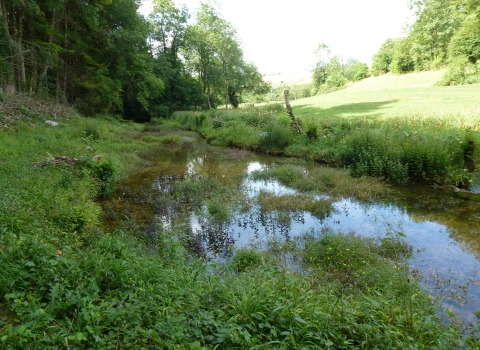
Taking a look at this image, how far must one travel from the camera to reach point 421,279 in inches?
189

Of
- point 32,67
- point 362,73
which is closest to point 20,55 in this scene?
point 32,67

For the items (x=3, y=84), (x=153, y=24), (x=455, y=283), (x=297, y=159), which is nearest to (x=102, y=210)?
(x=455, y=283)

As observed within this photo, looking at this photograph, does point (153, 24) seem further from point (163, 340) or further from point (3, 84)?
point (163, 340)

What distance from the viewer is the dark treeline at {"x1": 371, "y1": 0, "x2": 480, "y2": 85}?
33281 mm

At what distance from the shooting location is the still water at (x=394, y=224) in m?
4.88

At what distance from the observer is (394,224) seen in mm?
7051

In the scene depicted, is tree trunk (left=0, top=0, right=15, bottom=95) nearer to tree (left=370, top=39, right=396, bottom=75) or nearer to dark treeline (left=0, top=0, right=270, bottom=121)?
dark treeline (left=0, top=0, right=270, bottom=121)

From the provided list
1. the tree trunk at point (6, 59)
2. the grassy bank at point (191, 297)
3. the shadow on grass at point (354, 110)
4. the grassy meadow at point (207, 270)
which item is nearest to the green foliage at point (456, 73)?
the shadow on grass at point (354, 110)

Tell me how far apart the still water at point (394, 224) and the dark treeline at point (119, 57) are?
41.6 ft

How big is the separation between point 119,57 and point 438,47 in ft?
151

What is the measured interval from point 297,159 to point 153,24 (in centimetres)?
3595

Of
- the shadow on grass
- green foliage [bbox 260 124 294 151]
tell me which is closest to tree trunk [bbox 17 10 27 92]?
green foliage [bbox 260 124 294 151]

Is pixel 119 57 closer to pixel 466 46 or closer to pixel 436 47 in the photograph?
pixel 466 46

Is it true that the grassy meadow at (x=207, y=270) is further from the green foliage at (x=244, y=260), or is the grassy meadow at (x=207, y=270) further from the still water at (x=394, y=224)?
the still water at (x=394, y=224)
